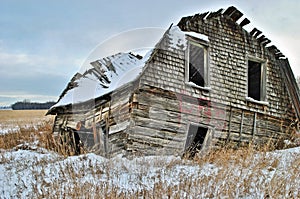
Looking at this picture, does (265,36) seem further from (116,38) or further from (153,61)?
(116,38)

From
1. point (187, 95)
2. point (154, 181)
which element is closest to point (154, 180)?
point (154, 181)

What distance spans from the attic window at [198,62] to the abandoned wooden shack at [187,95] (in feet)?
0.12

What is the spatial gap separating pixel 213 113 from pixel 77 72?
666 centimetres

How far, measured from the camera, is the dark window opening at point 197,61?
10.9 meters

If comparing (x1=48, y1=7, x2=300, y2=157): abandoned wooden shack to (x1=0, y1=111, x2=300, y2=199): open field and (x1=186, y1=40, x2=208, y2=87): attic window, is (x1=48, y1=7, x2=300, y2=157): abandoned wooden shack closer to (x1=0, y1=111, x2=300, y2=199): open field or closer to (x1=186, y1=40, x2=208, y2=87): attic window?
(x1=186, y1=40, x2=208, y2=87): attic window

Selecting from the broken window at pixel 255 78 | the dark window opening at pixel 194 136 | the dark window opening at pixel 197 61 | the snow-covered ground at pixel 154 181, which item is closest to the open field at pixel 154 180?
the snow-covered ground at pixel 154 181

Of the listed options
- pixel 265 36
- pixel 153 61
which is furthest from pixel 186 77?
pixel 265 36

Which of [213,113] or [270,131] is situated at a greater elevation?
[213,113]

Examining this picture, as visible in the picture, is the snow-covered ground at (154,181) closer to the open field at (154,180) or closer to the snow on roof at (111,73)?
the open field at (154,180)

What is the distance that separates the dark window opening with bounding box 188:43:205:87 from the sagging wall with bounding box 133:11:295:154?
50 cm

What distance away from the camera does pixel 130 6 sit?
10328mm

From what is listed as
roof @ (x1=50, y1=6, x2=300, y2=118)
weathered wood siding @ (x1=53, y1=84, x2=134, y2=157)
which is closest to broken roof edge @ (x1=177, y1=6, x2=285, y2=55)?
roof @ (x1=50, y1=6, x2=300, y2=118)

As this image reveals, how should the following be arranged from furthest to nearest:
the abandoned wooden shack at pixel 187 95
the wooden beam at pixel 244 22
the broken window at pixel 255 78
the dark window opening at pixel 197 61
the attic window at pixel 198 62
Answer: the broken window at pixel 255 78, the wooden beam at pixel 244 22, the dark window opening at pixel 197 61, the attic window at pixel 198 62, the abandoned wooden shack at pixel 187 95

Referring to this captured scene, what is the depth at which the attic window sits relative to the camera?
34.2 ft
